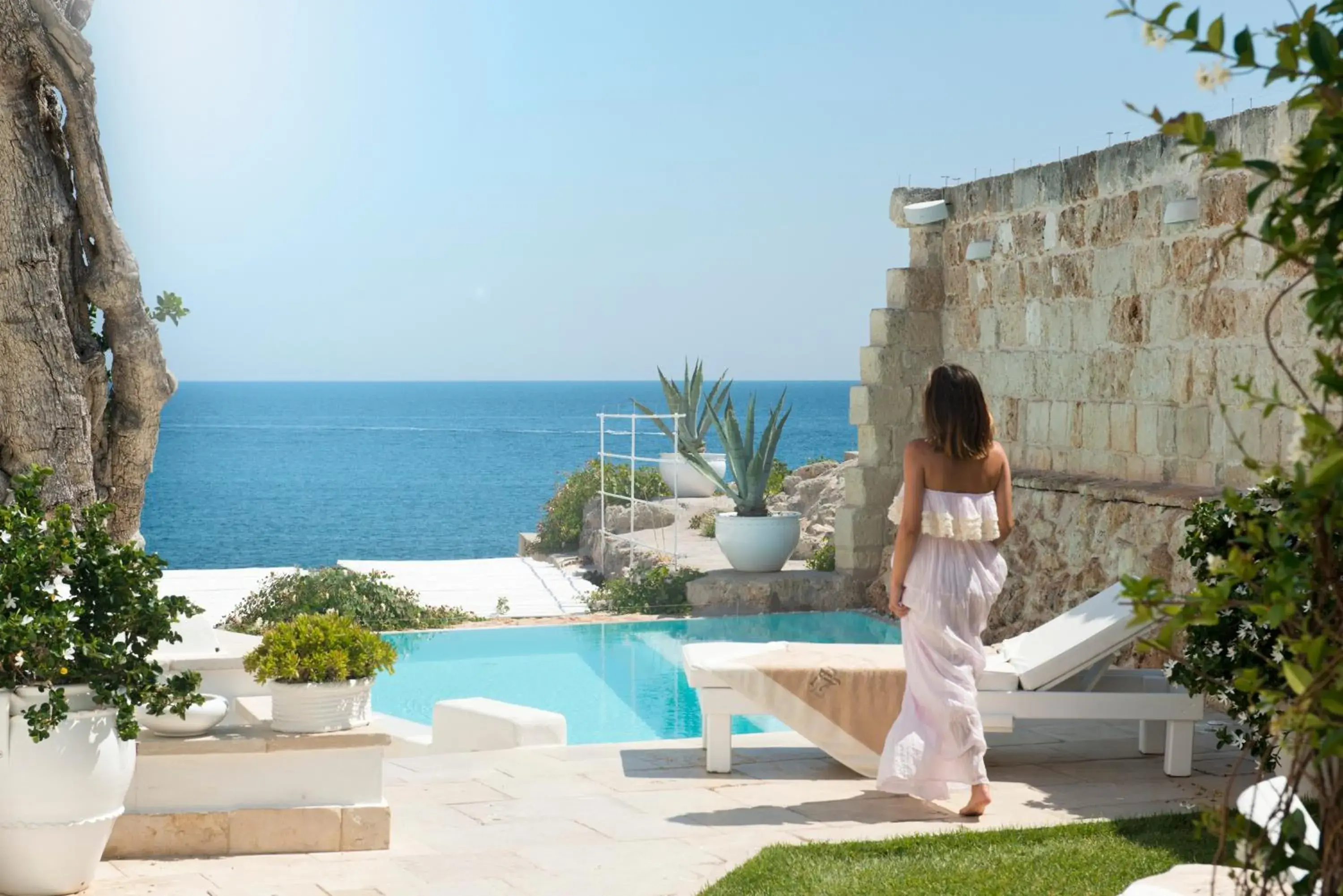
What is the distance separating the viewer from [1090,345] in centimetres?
833

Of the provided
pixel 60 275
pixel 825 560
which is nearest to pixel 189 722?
pixel 60 275

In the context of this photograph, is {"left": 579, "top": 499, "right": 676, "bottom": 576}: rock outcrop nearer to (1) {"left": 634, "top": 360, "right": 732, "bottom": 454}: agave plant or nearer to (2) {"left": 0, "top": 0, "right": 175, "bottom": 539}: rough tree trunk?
(1) {"left": 634, "top": 360, "right": 732, "bottom": 454}: agave plant

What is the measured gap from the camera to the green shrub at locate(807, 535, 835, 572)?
35.1 feet

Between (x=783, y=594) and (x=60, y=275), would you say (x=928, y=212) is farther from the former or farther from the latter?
(x=60, y=275)

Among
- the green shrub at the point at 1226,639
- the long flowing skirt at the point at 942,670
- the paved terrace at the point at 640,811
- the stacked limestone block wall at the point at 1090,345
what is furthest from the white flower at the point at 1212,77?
the stacked limestone block wall at the point at 1090,345

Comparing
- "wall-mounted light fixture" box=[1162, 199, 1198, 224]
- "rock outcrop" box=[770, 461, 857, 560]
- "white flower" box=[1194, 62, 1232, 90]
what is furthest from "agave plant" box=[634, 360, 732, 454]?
"white flower" box=[1194, 62, 1232, 90]

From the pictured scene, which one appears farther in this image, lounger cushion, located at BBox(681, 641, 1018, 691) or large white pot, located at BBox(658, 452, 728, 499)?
large white pot, located at BBox(658, 452, 728, 499)

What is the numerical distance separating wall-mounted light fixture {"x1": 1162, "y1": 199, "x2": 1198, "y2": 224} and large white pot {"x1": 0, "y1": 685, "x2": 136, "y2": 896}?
5.55 meters

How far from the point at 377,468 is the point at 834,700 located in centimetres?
6361

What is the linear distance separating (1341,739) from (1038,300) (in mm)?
7825

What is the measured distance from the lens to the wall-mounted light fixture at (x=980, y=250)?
9336 mm

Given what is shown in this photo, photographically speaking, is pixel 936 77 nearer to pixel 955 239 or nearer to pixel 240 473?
pixel 240 473

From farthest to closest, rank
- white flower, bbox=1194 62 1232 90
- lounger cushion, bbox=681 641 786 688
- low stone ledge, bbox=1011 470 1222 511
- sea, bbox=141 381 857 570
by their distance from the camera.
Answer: sea, bbox=141 381 857 570
low stone ledge, bbox=1011 470 1222 511
lounger cushion, bbox=681 641 786 688
white flower, bbox=1194 62 1232 90

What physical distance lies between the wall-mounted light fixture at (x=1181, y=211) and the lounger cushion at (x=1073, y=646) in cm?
252
